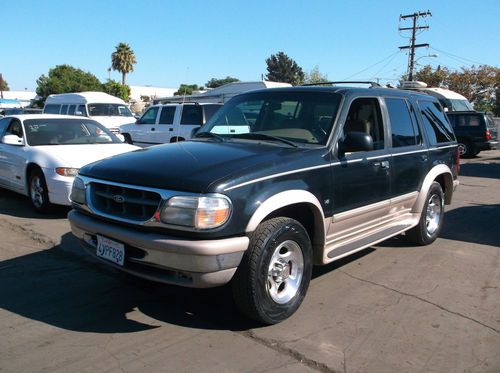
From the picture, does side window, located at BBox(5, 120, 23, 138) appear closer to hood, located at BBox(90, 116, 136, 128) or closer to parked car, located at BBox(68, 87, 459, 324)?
parked car, located at BBox(68, 87, 459, 324)

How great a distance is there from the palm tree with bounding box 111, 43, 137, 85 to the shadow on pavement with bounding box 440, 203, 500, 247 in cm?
6208

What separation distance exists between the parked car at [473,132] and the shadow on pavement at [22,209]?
16156mm

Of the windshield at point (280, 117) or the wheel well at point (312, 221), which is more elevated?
the windshield at point (280, 117)

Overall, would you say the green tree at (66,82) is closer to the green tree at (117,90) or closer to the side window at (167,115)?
the green tree at (117,90)

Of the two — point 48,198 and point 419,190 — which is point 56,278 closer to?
point 48,198

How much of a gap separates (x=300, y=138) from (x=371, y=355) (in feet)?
6.45

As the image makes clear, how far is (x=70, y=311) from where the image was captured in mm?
3916

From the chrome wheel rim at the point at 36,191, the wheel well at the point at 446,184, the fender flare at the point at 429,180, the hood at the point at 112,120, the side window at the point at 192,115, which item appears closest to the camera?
the fender flare at the point at 429,180

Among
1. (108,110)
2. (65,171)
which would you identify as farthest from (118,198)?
(108,110)

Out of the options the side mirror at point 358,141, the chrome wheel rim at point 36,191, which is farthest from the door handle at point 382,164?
the chrome wheel rim at point 36,191

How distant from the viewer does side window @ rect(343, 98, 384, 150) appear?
4727 mm

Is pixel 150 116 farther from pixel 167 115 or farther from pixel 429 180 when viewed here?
pixel 429 180

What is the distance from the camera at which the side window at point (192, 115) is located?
42.7 ft

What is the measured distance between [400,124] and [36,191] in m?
5.47
